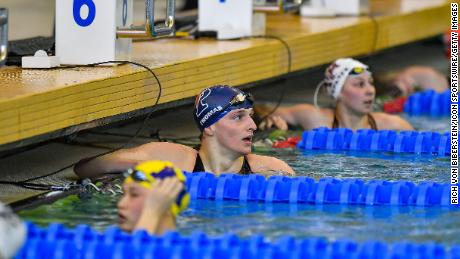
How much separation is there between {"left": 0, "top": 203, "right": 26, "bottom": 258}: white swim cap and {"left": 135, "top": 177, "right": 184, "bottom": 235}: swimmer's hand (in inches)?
18.1

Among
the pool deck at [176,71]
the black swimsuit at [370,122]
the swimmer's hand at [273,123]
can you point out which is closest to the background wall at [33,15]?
the pool deck at [176,71]

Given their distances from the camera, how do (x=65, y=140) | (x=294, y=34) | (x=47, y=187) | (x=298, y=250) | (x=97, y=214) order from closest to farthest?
(x=298, y=250), (x=97, y=214), (x=47, y=187), (x=65, y=140), (x=294, y=34)

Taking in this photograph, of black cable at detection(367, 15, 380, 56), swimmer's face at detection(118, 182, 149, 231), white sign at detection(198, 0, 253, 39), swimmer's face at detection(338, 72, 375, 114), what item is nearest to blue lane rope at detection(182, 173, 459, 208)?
swimmer's face at detection(118, 182, 149, 231)

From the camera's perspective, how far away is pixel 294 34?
29.6ft

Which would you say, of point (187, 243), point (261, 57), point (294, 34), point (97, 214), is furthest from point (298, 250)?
point (294, 34)

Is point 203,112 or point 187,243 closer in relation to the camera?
point 187,243

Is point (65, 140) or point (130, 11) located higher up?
point (130, 11)

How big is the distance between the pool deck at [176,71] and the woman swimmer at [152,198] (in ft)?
3.15

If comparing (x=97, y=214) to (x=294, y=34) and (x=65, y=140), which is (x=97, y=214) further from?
(x=294, y=34)

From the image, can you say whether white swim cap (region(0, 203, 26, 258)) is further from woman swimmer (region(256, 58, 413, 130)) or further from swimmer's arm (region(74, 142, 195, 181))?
woman swimmer (region(256, 58, 413, 130))

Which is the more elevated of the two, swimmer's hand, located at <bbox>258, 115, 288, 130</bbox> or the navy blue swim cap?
the navy blue swim cap

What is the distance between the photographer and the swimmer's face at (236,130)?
6188 mm

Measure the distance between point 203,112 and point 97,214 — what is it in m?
1.12

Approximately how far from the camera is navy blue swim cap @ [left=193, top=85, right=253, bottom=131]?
622cm
